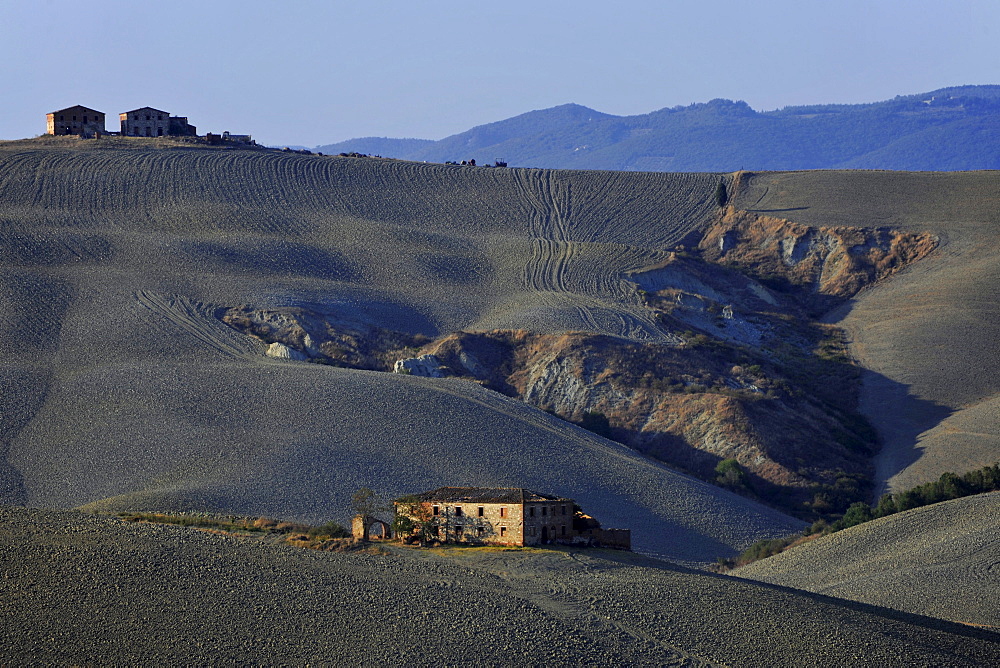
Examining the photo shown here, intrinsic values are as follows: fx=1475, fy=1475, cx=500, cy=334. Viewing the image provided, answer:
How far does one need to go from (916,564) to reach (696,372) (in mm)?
30487

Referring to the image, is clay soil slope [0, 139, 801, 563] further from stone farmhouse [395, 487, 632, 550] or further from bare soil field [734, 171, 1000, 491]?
stone farmhouse [395, 487, 632, 550]

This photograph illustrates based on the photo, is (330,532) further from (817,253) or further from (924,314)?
(817,253)

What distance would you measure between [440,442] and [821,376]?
3122 cm

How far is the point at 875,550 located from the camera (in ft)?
168

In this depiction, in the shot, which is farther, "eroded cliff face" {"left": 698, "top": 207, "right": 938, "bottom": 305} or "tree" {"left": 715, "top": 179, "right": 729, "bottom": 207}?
"tree" {"left": 715, "top": 179, "right": 729, "bottom": 207}

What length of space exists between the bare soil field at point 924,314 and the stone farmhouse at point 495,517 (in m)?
29.9

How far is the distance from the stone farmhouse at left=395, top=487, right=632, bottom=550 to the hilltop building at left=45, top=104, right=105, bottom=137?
261 feet

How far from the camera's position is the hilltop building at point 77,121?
11369 cm

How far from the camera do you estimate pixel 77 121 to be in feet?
374

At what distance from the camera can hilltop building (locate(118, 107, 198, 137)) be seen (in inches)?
4582

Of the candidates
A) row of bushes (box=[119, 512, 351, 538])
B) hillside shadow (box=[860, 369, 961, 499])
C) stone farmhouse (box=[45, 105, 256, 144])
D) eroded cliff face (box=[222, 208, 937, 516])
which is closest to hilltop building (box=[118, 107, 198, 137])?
stone farmhouse (box=[45, 105, 256, 144])

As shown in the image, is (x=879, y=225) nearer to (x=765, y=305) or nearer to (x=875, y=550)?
(x=765, y=305)

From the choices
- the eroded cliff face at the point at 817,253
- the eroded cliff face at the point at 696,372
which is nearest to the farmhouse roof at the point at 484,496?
the eroded cliff face at the point at 696,372

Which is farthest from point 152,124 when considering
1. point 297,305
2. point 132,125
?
point 297,305
